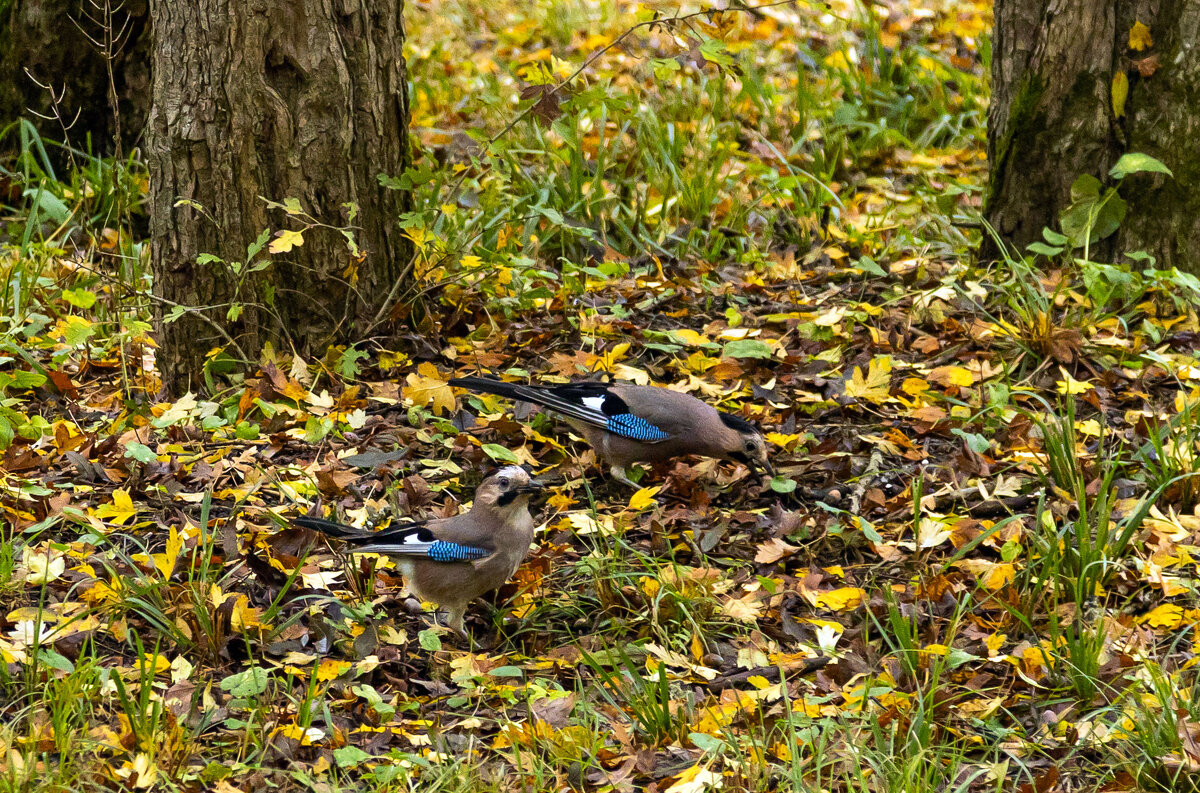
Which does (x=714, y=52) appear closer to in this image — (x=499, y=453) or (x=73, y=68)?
(x=499, y=453)

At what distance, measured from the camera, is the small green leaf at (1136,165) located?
531cm

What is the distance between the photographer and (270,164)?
4.77 meters

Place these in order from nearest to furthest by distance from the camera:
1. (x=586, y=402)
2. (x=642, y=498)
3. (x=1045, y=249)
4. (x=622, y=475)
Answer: (x=642, y=498) < (x=586, y=402) < (x=622, y=475) < (x=1045, y=249)

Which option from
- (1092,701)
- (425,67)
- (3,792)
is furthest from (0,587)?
(425,67)

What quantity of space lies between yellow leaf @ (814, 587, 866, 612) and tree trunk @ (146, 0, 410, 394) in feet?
7.62

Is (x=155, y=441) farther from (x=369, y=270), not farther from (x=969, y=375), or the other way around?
(x=969, y=375)

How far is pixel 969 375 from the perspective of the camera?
5066 mm

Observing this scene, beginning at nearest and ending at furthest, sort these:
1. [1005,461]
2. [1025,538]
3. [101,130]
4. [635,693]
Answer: [635,693] < [1025,538] < [1005,461] < [101,130]

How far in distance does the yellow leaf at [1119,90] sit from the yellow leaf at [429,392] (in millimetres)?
3225

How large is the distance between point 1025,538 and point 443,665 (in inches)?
77.7

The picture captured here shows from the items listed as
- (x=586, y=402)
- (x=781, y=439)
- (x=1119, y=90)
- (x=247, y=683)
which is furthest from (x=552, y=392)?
(x=1119, y=90)

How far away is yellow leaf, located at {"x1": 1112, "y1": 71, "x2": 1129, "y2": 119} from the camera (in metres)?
5.42

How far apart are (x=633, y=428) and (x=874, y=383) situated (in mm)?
1073

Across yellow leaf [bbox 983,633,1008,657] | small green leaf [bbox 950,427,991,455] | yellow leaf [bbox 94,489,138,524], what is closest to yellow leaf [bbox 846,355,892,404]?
small green leaf [bbox 950,427,991,455]
